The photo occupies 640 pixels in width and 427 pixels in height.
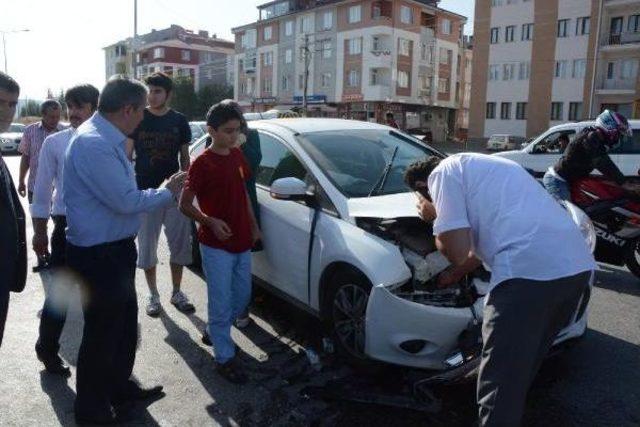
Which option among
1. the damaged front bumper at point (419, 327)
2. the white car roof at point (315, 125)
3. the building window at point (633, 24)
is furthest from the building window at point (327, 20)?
the damaged front bumper at point (419, 327)

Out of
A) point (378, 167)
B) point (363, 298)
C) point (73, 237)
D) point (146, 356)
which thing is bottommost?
point (146, 356)

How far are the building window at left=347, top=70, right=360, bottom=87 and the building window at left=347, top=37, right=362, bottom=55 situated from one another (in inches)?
63.9

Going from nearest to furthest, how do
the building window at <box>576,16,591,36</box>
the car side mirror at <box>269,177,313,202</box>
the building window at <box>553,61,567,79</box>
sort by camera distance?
the car side mirror at <box>269,177,313,202</box> → the building window at <box>576,16,591,36</box> → the building window at <box>553,61,567,79</box>

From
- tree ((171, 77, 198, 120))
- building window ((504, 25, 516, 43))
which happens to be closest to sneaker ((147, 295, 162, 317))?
building window ((504, 25, 516, 43))

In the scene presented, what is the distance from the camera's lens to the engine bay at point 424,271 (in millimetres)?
3283

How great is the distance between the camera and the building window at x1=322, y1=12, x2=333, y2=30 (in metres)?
52.6

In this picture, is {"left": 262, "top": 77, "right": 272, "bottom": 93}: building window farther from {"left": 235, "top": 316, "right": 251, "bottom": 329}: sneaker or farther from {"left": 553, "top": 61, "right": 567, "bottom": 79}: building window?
{"left": 235, "top": 316, "right": 251, "bottom": 329}: sneaker

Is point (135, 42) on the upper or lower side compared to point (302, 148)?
upper

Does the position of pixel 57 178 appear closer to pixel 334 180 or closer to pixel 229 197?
pixel 229 197

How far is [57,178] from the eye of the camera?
13.7ft

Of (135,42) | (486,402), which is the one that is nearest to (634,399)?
(486,402)

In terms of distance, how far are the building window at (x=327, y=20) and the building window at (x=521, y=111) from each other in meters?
18.7

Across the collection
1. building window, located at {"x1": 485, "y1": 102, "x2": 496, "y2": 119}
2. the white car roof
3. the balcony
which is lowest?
the white car roof

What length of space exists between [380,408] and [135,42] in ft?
114
